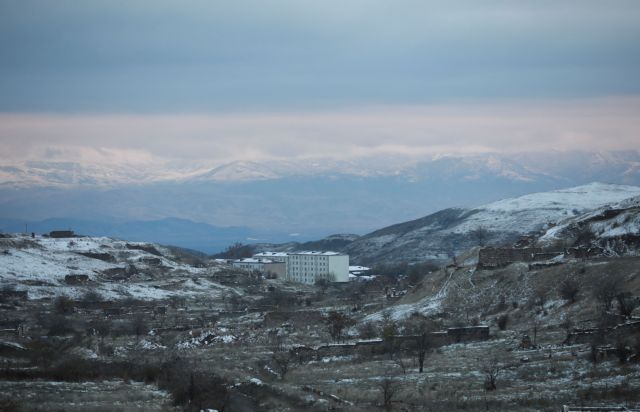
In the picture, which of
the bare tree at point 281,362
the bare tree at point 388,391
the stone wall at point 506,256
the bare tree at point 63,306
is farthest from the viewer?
the bare tree at point 63,306

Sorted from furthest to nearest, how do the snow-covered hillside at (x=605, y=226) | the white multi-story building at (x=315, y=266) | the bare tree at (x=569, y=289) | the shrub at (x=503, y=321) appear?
1. the white multi-story building at (x=315, y=266)
2. the snow-covered hillside at (x=605, y=226)
3. the bare tree at (x=569, y=289)
4. the shrub at (x=503, y=321)

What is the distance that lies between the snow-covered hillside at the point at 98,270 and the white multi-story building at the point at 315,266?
25202 mm

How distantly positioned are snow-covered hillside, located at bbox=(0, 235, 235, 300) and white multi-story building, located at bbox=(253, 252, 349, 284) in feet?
82.7

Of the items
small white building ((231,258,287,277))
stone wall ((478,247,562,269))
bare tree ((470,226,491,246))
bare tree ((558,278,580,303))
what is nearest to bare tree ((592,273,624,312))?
bare tree ((558,278,580,303))

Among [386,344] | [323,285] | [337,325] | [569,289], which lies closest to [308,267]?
[323,285]

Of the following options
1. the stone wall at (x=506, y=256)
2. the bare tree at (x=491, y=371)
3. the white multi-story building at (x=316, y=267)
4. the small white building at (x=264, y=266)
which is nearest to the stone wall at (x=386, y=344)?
the bare tree at (x=491, y=371)

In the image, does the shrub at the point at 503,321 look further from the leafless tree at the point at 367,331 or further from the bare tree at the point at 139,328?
the bare tree at the point at 139,328

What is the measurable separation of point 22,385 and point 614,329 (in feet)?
78.0

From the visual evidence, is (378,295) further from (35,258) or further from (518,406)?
(518,406)

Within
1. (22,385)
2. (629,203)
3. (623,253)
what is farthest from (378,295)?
(22,385)

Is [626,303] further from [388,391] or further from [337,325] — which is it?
[337,325]

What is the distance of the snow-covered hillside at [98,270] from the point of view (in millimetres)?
97188

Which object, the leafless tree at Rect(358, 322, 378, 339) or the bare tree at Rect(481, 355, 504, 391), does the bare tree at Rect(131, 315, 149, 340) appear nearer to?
the leafless tree at Rect(358, 322, 378, 339)

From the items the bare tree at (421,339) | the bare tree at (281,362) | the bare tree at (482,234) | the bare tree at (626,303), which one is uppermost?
the bare tree at (482,234)
